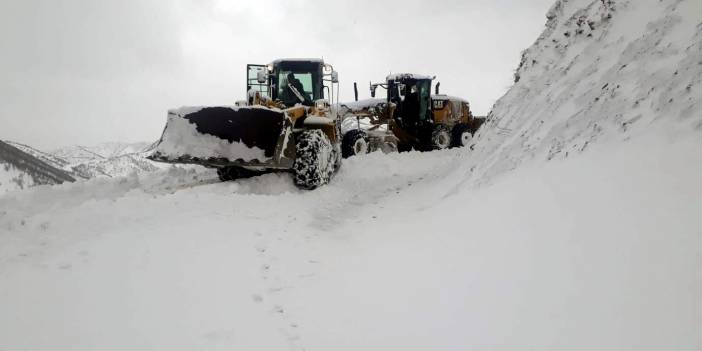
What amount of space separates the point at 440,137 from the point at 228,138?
1222 centimetres

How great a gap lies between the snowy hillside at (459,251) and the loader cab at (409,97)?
1087cm

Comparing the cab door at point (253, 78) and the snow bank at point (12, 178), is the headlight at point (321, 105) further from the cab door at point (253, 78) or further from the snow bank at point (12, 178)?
the snow bank at point (12, 178)

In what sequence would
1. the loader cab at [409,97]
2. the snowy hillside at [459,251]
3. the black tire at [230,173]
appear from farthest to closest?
the loader cab at [409,97] < the black tire at [230,173] < the snowy hillside at [459,251]

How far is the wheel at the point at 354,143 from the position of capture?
50.3ft

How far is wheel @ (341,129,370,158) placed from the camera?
1532 centimetres

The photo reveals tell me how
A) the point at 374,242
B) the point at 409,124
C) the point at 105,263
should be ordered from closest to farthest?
1. the point at 105,263
2. the point at 374,242
3. the point at 409,124

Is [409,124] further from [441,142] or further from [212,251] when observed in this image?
[212,251]

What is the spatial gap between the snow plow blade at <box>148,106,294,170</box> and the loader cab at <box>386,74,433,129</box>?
10.3 metres

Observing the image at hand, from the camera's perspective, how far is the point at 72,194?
7.41 metres

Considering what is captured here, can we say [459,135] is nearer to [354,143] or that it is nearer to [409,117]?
[409,117]

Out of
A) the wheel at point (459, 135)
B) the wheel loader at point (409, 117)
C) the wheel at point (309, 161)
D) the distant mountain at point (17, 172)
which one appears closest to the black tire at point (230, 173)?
the wheel at point (309, 161)

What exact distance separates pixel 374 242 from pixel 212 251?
2009 mm

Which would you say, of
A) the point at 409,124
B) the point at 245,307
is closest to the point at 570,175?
the point at 245,307

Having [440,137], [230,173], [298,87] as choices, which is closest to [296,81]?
[298,87]
